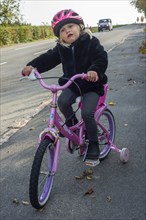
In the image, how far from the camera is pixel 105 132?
13.6 feet

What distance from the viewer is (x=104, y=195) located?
11.3 feet

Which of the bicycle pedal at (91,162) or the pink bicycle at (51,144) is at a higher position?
the pink bicycle at (51,144)

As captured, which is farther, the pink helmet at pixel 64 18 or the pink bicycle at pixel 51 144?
the pink helmet at pixel 64 18

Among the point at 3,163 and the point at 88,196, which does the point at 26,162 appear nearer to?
the point at 3,163

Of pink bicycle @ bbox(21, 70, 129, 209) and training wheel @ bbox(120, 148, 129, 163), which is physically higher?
pink bicycle @ bbox(21, 70, 129, 209)

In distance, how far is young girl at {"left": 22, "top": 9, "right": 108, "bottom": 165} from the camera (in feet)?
10.8

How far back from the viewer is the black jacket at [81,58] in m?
3.38

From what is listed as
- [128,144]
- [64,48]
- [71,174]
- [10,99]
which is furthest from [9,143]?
[10,99]

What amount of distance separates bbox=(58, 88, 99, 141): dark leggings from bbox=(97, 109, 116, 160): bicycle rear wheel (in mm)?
415

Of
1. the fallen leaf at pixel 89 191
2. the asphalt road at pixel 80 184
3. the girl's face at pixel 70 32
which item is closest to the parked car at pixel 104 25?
the asphalt road at pixel 80 184

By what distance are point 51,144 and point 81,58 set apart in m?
1.02

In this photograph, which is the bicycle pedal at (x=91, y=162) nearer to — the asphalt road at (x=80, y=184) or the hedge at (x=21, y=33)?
the asphalt road at (x=80, y=184)

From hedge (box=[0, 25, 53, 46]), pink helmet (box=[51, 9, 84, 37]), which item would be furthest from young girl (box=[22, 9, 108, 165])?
hedge (box=[0, 25, 53, 46])

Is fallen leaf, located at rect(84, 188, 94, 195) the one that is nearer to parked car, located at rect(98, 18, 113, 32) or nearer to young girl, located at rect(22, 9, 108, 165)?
young girl, located at rect(22, 9, 108, 165)
